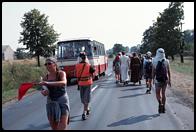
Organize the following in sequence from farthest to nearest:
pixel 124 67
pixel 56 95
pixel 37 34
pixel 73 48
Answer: pixel 37 34 < pixel 73 48 < pixel 124 67 < pixel 56 95

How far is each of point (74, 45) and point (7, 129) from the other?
52.4ft

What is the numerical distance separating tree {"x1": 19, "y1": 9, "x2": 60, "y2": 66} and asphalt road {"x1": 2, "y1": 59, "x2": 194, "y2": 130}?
47784 millimetres

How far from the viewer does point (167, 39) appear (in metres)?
72.4

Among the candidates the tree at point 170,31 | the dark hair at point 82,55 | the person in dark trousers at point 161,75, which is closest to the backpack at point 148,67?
the person in dark trousers at point 161,75

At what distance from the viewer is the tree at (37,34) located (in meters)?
66.1

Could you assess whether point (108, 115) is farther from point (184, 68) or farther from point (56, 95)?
point (184, 68)

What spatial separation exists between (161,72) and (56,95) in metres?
5.34

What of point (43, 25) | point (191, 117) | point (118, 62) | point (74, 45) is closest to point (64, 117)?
point (191, 117)

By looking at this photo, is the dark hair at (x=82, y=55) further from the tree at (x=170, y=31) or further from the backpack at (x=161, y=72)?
the tree at (x=170, y=31)

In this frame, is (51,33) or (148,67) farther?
(51,33)

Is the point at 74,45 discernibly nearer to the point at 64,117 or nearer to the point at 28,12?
the point at 64,117

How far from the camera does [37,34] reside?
6681 cm

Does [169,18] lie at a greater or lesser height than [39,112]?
greater

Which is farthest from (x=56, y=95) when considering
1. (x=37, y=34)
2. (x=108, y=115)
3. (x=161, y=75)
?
(x=37, y=34)
